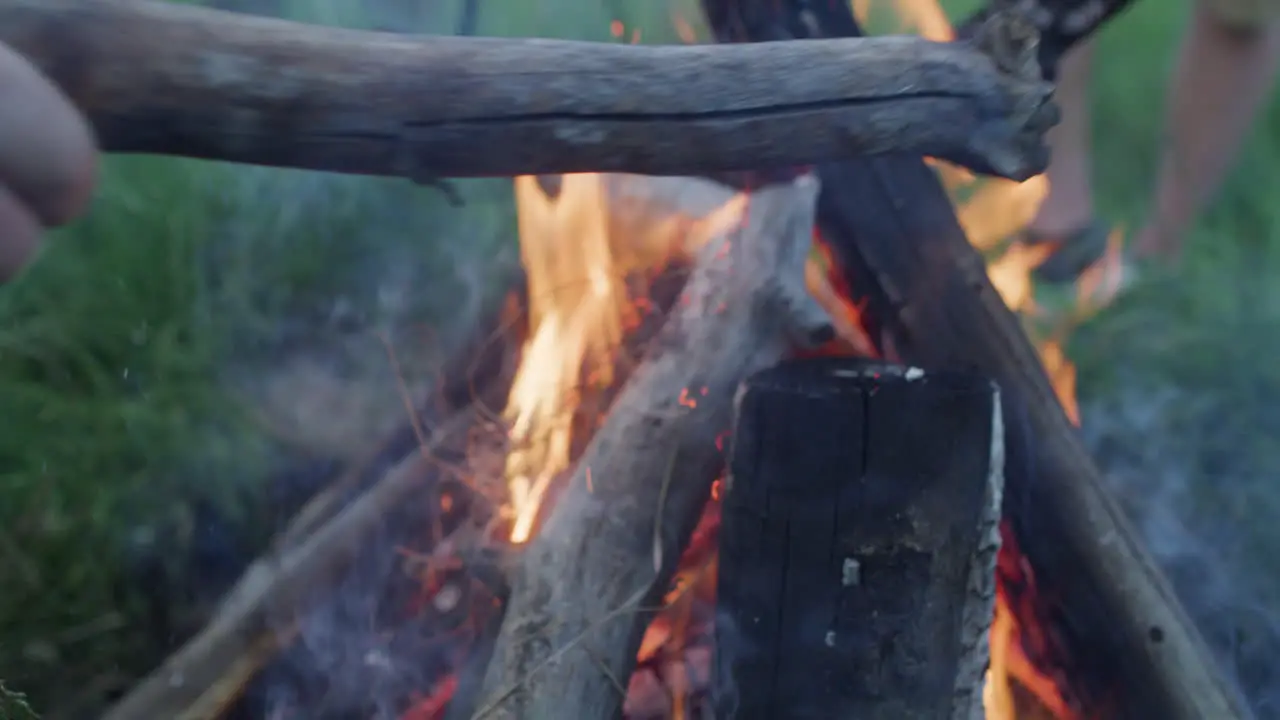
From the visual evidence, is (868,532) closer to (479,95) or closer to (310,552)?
(479,95)

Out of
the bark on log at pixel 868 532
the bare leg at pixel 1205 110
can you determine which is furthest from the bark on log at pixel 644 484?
the bare leg at pixel 1205 110

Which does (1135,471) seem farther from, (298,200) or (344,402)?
(298,200)

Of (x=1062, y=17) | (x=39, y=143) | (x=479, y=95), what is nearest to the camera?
(x=39, y=143)

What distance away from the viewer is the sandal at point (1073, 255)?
2.65 m

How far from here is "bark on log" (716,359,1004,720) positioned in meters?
1.22

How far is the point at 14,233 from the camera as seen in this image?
2.45 feet

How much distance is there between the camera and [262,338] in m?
2.47

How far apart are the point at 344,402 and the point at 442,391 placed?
287 mm

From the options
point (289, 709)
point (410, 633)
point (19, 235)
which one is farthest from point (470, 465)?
point (19, 235)

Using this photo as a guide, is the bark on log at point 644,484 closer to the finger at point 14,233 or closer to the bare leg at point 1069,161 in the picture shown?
the finger at point 14,233

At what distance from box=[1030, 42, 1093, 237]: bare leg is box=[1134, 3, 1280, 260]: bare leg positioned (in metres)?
0.26

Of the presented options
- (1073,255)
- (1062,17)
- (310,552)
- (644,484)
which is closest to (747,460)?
(644,484)

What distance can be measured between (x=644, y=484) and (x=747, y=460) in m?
0.32

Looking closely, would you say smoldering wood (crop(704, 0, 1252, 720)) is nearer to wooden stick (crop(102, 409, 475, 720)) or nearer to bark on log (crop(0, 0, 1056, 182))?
bark on log (crop(0, 0, 1056, 182))
